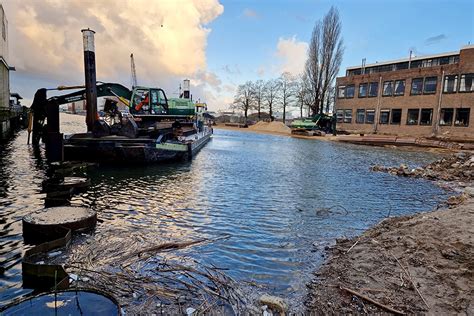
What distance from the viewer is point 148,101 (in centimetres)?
2028

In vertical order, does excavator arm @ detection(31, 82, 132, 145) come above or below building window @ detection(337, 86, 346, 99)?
below

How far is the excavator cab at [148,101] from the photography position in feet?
65.3

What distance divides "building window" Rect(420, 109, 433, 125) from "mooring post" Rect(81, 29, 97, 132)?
36363mm

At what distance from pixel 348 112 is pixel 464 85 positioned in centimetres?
1514

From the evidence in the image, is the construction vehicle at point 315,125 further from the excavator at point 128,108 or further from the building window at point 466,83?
the excavator at point 128,108

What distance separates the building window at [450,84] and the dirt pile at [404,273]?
3662 centimetres

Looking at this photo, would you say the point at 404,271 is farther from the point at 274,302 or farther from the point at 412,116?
the point at 412,116

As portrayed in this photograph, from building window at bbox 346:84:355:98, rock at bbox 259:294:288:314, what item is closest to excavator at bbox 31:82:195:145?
rock at bbox 259:294:288:314

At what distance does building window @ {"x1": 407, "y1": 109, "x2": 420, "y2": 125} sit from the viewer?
39219mm

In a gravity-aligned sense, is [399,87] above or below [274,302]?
above

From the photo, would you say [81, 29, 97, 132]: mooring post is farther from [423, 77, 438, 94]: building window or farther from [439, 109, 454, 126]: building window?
[423, 77, 438, 94]: building window

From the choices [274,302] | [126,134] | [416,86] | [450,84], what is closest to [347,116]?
[416,86]

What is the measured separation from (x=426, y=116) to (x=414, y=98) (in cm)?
266

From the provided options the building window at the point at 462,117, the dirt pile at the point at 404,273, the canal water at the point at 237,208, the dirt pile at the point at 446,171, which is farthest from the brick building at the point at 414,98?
the dirt pile at the point at 404,273
